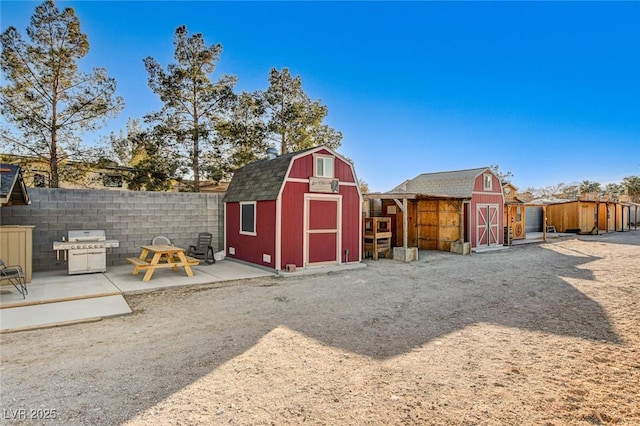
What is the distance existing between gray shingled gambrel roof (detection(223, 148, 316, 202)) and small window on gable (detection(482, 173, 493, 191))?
8946 millimetres

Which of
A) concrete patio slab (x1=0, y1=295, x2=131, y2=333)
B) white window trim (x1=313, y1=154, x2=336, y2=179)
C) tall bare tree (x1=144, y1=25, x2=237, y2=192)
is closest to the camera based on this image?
concrete patio slab (x1=0, y1=295, x2=131, y2=333)

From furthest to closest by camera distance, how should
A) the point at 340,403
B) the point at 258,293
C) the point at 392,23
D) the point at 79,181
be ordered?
the point at 79,181
the point at 392,23
the point at 258,293
the point at 340,403

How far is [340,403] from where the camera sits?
2.57 m

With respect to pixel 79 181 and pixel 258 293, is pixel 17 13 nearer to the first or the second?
pixel 79 181

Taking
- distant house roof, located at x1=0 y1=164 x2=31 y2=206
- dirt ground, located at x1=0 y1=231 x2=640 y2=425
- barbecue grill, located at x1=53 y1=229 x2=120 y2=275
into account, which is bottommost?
dirt ground, located at x1=0 y1=231 x2=640 y2=425

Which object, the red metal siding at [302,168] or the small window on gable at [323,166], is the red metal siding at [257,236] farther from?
the small window on gable at [323,166]

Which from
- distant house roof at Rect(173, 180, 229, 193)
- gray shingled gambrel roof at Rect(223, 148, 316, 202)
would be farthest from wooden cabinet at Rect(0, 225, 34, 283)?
distant house roof at Rect(173, 180, 229, 193)

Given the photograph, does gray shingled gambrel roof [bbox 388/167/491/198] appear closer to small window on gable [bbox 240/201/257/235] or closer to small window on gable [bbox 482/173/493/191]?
small window on gable [bbox 482/173/493/191]

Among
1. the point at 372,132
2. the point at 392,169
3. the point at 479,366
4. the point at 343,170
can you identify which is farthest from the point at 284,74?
the point at 479,366

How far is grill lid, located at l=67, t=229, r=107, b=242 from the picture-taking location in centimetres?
754

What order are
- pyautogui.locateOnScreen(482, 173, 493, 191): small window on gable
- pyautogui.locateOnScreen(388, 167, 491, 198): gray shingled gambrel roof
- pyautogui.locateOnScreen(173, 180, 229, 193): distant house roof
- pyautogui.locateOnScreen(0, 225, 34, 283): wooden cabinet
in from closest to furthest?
pyautogui.locateOnScreen(0, 225, 34, 283): wooden cabinet, pyautogui.locateOnScreen(388, 167, 491, 198): gray shingled gambrel roof, pyautogui.locateOnScreen(482, 173, 493, 191): small window on gable, pyautogui.locateOnScreen(173, 180, 229, 193): distant house roof

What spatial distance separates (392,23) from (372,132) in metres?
7.59

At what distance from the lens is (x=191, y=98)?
45.2 feet

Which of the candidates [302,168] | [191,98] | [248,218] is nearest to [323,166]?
[302,168]
